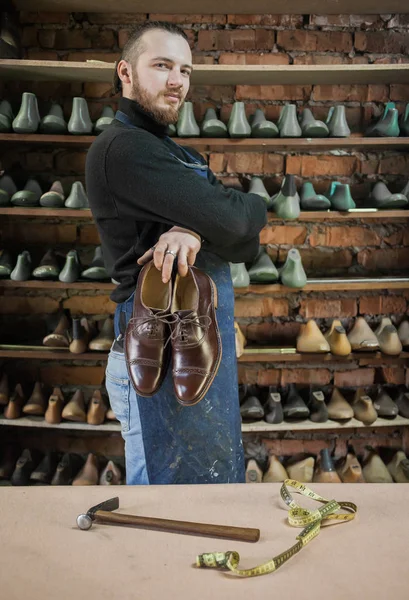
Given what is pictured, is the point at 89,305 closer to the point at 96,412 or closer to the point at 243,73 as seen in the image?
the point at 96,412

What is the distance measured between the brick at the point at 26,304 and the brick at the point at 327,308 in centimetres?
139

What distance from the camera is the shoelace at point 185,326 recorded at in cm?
102

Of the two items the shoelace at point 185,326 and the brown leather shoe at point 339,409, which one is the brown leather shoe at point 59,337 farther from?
the shoelace at point 185,326

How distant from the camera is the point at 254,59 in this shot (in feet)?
8.97

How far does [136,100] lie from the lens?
123 centimetres

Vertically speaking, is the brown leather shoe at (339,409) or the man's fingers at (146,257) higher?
the man's fingers at (146,257)

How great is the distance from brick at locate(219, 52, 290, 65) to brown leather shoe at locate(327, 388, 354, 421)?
179 centimetres

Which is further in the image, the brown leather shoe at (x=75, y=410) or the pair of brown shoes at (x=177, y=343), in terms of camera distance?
the brown leather shoe at (x=75, y=410)

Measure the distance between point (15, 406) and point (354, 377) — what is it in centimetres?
183

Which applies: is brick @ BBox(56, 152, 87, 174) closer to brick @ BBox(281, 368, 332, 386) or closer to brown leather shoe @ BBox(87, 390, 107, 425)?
brown leather shoe @ BBox(87, 390, 107, 425)

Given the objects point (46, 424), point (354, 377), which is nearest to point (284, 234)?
point (354, 377)

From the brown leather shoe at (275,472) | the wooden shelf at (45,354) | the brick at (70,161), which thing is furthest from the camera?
the brick at (70,161)

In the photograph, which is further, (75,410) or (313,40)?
(313,40)

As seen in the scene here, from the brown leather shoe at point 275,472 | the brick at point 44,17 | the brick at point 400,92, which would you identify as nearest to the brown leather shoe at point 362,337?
the brown leather shoe at point 275,472
